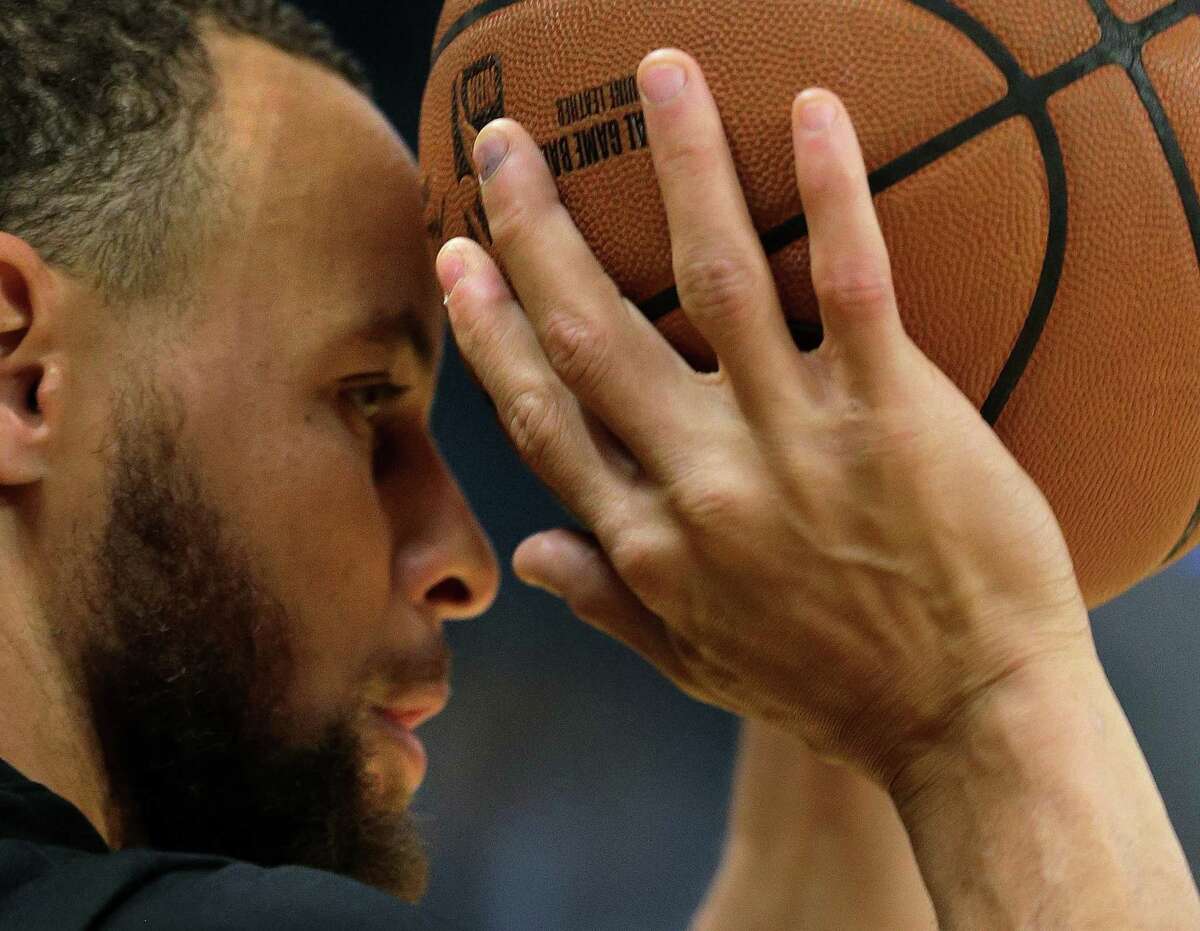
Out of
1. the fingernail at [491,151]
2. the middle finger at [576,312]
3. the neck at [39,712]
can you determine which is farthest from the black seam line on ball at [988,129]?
the neck at [39,712]

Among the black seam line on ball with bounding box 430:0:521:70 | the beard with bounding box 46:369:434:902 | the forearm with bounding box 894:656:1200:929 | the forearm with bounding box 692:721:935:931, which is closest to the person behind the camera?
the forearm with bounding box 894:656:1200:929

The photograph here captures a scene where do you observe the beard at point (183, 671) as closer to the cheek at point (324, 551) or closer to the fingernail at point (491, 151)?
the cheek at point (324, 551)

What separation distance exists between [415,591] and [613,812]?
3.02 metres

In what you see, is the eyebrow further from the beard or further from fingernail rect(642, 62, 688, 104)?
fingernail rect(642, 62, 688, 104)

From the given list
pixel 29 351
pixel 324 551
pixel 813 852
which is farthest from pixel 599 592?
pixel 813 852

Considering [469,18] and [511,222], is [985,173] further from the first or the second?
[469,18]

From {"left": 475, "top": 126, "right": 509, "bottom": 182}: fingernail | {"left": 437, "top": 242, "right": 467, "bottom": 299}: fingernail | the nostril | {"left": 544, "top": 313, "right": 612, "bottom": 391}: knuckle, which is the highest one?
{"left": 475, "top": 126, "right": 509, "bottom": 182}: fingernail

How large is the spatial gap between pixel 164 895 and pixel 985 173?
0.82 m

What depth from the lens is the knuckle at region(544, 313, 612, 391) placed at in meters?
1.10

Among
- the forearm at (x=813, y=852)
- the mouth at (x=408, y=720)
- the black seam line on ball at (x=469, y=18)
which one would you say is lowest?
the forearm at (x=813, y=852)

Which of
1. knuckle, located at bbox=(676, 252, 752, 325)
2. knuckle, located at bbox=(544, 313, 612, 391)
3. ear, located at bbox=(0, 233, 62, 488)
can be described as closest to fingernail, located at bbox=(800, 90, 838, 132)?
knuckle, located at bbox=(676, 252, 752, 325)

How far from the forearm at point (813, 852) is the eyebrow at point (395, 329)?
24.6 inches

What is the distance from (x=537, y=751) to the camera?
4.50 metres

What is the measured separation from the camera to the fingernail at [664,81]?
3.46ft
